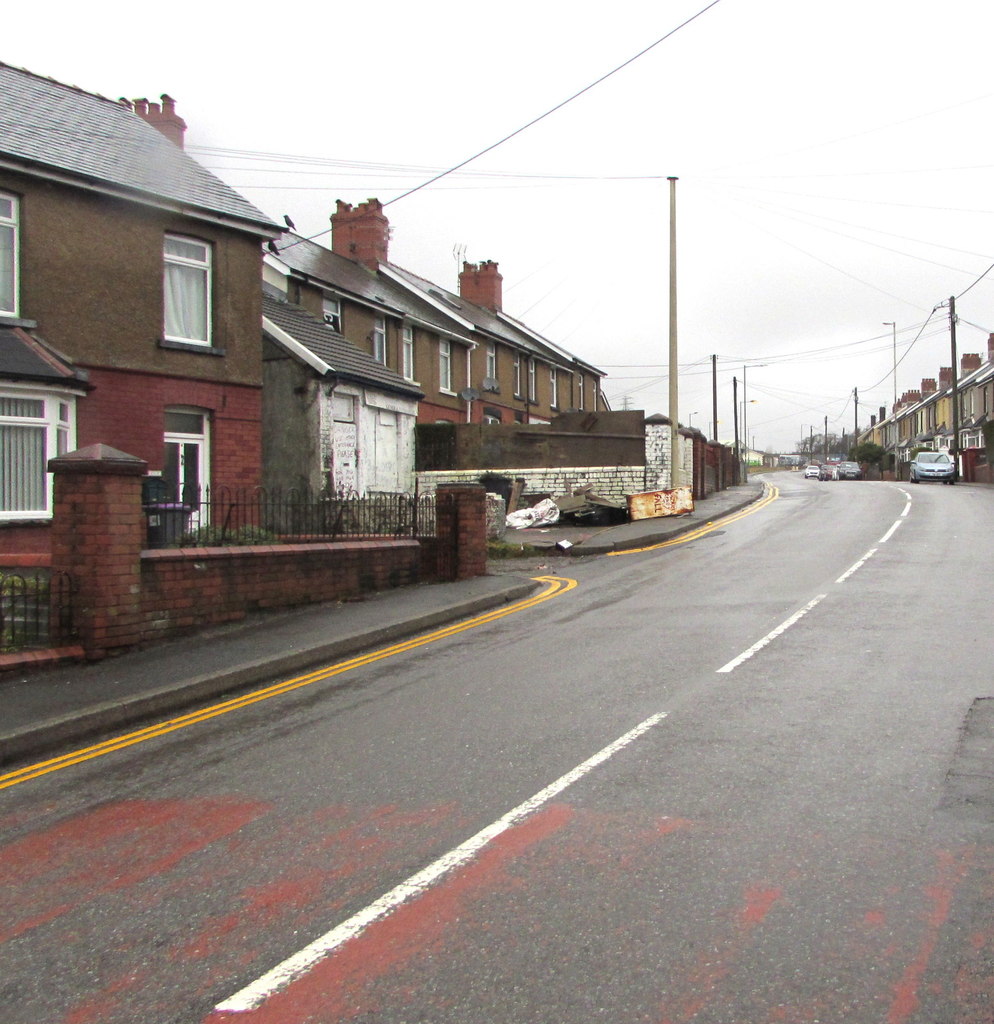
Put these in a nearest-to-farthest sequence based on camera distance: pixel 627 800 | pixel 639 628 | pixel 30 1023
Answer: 1. pixel 30 1023
2. pixel 627 800
3. pixel 639 628

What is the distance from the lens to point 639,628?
10203mm

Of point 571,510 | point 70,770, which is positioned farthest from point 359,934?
point 571,510

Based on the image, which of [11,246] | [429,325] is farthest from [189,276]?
[429,325]

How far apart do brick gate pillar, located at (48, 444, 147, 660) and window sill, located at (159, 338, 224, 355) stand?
7.56m

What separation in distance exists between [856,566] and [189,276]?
1255 centimetres

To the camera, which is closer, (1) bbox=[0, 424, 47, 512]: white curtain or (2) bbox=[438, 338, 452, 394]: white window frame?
(1) bbox=[0, 424, 47, 512]: white curtain

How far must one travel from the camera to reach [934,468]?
43969 mm

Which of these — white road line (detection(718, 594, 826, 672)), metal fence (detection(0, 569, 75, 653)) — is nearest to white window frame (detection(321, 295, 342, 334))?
metal fence (detection(0, 569, 75, 653))

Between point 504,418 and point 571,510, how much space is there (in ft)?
46.5

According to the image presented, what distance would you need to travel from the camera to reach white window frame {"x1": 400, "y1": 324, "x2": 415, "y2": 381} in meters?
29.3

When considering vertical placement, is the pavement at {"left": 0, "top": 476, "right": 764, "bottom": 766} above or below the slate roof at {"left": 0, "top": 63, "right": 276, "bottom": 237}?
below

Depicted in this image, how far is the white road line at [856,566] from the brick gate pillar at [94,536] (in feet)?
30.1

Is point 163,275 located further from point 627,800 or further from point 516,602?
point 627,800

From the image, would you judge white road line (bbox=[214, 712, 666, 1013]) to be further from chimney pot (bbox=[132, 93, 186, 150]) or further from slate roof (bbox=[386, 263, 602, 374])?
slate roof (bbox=[386, 263, 602, 374])
